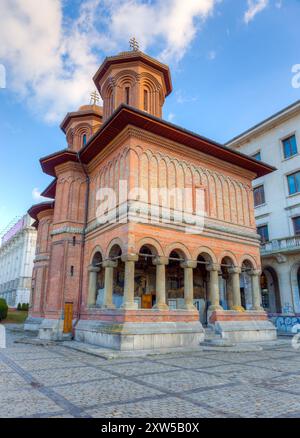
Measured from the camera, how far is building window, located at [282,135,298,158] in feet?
80.7

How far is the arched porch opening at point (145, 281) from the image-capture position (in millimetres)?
17031

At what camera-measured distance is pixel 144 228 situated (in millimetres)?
→ 13445

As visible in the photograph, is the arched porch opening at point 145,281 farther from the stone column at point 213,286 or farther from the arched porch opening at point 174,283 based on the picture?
the stone column at point 213,286

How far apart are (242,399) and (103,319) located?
29.0 ft

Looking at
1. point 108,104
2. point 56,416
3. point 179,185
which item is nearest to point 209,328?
point 179,185

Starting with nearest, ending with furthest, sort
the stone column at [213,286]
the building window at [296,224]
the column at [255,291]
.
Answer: the stone column at [213,286]
the column at [255,291]
the building window at [296,224]

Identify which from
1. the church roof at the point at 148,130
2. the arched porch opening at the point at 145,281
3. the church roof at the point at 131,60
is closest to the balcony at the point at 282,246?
the church roof at the point at 148,130

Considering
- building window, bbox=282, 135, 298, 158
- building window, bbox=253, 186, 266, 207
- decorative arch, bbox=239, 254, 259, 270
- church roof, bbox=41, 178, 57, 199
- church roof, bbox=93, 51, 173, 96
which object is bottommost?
decorative arch, bbox=239, 254, 259, 270

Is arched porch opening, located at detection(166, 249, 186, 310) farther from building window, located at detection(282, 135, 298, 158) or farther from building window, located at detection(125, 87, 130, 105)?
building window, located at detection(282, 135, 298, 158)

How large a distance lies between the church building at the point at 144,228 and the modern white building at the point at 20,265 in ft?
125

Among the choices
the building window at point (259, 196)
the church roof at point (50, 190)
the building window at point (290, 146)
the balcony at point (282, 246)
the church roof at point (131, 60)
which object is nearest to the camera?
the church roof at point (131, 60)

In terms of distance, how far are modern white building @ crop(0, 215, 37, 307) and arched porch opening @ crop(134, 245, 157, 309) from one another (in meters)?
39.5

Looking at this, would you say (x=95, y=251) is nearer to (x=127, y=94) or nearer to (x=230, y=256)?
(x=230, y=256)

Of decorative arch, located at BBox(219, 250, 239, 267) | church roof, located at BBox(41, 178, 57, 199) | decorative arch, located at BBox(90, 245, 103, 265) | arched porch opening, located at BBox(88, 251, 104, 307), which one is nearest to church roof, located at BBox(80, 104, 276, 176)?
church roof, located at BBox(41, 178, 57, 199)
